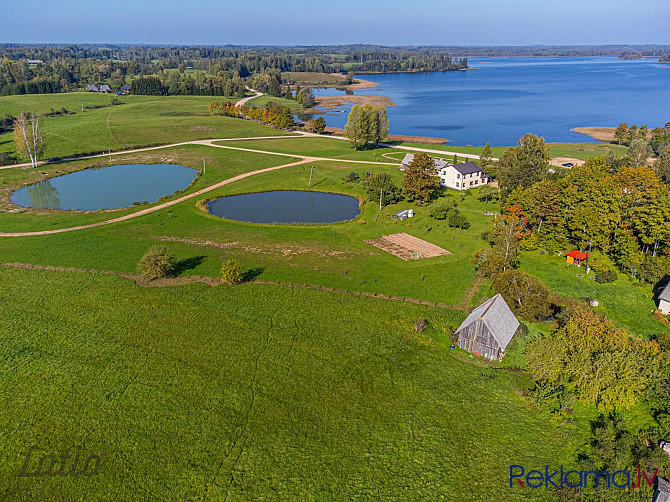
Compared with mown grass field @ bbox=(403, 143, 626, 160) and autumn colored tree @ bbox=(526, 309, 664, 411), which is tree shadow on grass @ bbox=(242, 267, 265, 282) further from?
mown grass field @ bbox=(403, 143, 626, 160)

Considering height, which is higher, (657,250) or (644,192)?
(644,192)

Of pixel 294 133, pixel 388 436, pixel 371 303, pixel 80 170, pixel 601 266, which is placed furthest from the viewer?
pixel 294 133

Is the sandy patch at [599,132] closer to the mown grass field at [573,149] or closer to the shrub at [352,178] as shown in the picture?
the mown grass field at [573,149]

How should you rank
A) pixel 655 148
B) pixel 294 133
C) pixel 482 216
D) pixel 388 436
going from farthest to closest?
pixel 294 133, pixel 655 148, pixel 482 216, pixel 388 436

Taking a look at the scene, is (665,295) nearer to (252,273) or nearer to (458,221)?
(458,221)

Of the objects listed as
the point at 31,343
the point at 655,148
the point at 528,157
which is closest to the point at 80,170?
the point at 31,343

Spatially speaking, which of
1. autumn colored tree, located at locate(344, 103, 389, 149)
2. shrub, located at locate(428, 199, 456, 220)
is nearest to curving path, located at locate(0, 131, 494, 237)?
autumn colored tree, located at locate(344, 103, 389, 149)

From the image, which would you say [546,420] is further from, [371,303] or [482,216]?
[482,216]
